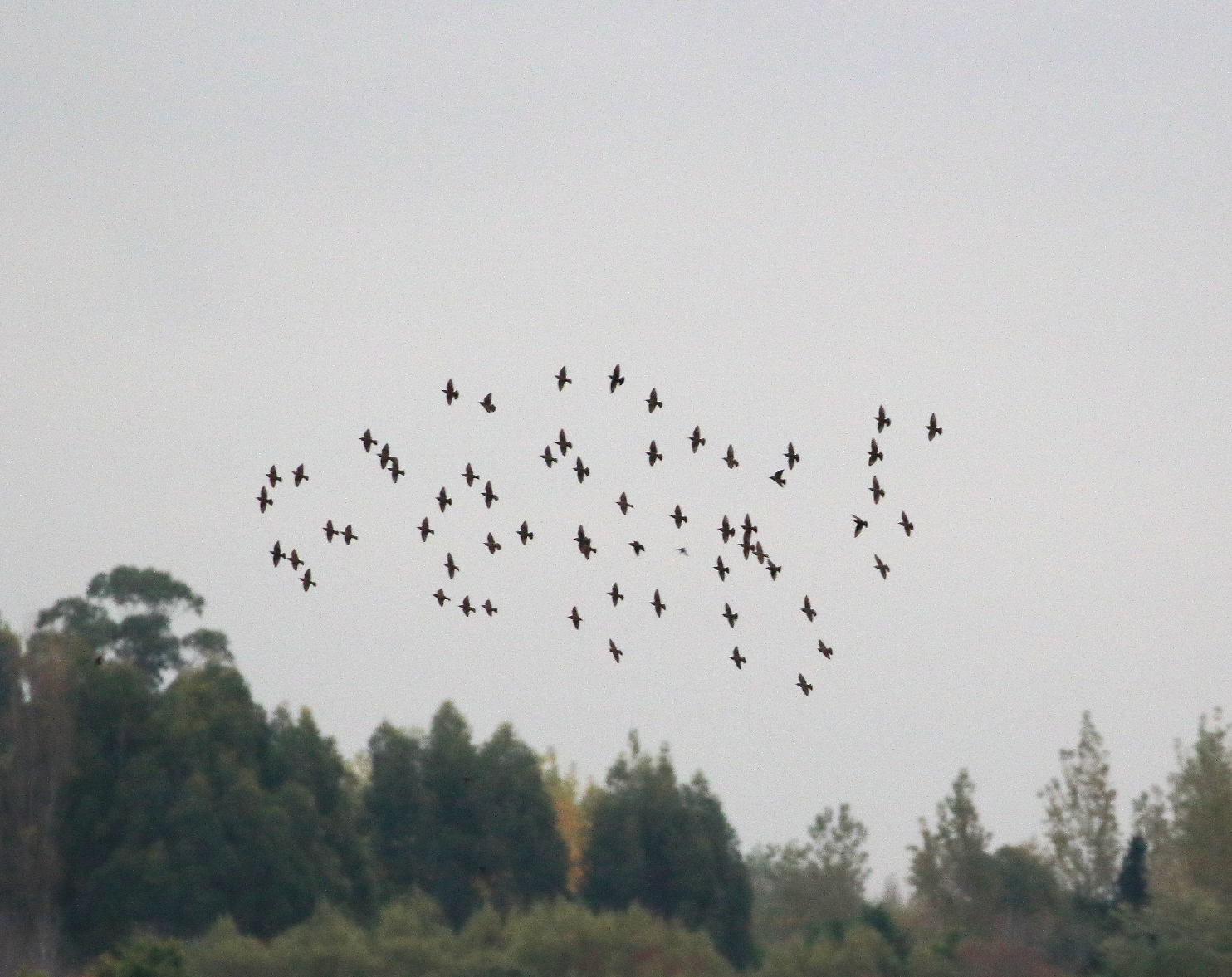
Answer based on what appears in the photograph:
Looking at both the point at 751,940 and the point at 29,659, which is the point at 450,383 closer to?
the point at 29,659

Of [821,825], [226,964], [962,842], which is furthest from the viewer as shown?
[821,825]

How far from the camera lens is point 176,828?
71.1m

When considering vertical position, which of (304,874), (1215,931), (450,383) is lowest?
(1215,931)

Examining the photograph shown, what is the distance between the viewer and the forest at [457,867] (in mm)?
60156

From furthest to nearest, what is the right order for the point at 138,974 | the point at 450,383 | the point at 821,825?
the point at 821,825 < the point at 138,974 < the point at 450,383

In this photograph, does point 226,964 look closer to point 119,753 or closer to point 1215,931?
point 119,753

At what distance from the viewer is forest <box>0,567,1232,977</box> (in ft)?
197

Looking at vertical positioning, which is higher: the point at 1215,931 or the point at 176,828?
the point at 176,828

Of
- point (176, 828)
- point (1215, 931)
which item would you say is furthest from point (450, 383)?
point (176, 828)

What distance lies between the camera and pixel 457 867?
268 ft

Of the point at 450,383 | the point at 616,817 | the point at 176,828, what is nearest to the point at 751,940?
the point at 616,817

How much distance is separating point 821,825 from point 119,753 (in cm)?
3762

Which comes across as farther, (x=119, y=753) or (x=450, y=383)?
(x=119, y=753)

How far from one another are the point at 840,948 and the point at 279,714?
1236 inches
